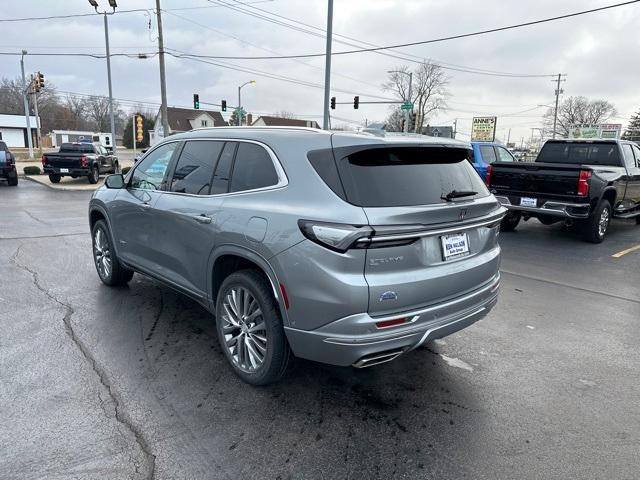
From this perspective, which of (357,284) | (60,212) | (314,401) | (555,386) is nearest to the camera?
(357,284)

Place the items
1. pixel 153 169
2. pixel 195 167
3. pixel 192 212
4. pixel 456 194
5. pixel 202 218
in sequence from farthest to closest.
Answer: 1. pixel 153 169
2. pixel 195 167
3. pixel 192 212
4. pixel 202 218
5. pixel 456 194

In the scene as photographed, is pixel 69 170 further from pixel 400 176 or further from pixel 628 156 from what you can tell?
pixel 400 176

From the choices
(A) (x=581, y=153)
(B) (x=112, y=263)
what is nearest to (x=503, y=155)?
(A) (x=581, y=153)

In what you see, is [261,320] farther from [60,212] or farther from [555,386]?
[60,212]

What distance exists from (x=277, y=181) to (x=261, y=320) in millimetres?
966

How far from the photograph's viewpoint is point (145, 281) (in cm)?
581

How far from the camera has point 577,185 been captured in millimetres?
8227

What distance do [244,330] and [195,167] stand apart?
1498 mm

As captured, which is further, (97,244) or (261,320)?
(97,244)

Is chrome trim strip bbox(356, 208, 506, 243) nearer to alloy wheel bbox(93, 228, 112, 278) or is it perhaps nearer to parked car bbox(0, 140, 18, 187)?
alloy wheel bbox(93, 228, 112, 278)

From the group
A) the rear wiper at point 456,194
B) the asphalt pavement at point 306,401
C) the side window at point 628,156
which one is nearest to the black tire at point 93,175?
the asphalt pavement at point 306,401

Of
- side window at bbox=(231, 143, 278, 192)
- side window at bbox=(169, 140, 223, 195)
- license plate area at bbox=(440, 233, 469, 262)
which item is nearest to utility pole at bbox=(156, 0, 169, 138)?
side window at bbox=(169, 140, 223, 195)

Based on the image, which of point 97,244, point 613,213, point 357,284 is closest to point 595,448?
point 357,284

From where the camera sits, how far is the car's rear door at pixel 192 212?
359cm
